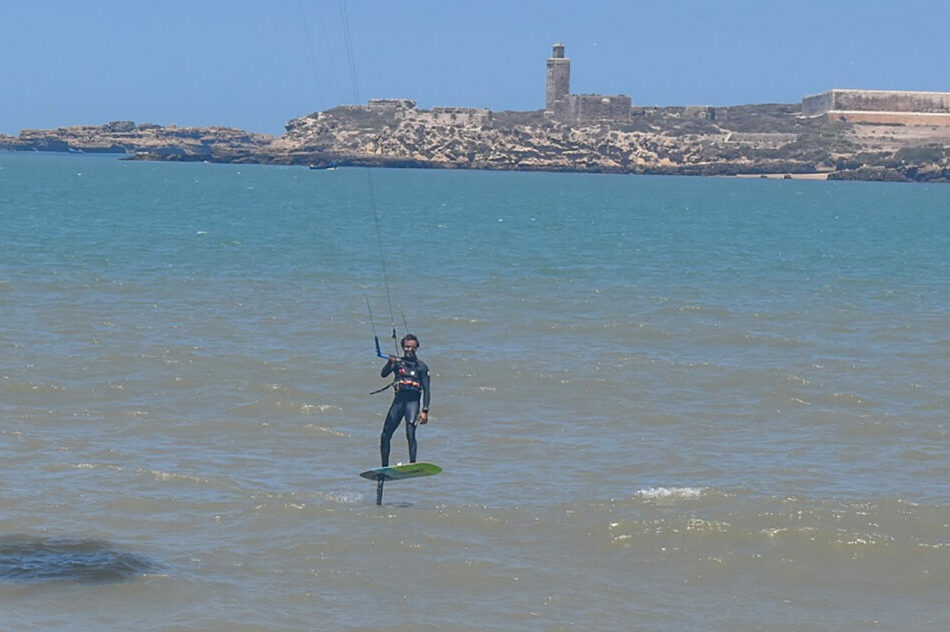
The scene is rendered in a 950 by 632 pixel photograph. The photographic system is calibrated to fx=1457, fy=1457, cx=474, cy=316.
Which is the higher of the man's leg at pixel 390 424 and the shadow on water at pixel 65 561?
the man's leg at pixel 390 424

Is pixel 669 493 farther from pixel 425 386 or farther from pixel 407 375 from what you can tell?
pixel 407 375

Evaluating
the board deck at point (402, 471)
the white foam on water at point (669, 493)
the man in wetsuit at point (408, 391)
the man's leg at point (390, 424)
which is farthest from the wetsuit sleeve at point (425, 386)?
the white foam on water at point (669, 493)

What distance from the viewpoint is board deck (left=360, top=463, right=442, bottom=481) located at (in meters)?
16.0

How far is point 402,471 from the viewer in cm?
1608

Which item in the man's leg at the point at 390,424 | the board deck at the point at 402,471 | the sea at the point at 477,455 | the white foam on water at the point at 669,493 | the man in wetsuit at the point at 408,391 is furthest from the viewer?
the white foam on water at the point at 669,493

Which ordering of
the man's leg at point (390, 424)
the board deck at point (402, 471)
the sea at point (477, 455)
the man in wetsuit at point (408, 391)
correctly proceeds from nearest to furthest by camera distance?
the sea at point (477, 455)
the board deck at point (402, 471)
the man in wetsuit at point (408, 391)
the man's leg at point (390, 424)

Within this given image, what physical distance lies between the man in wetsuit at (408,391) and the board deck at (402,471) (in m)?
0.15

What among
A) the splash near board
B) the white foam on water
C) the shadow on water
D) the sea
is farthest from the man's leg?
the shadow on water

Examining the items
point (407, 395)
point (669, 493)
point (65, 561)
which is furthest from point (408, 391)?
point (65, 561)

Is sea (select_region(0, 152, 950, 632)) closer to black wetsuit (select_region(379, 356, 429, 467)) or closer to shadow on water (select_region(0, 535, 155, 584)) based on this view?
shadow on water (select_region(0, 535, 155, 584))

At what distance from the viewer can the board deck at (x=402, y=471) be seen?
52.4ft

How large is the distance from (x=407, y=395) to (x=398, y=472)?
2.91 feet

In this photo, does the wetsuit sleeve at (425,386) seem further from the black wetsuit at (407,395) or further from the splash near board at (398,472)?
the splash near board at (398,472)

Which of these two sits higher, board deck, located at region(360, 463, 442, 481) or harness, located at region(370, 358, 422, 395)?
harness, located at region(370, 358, 422, 395)
